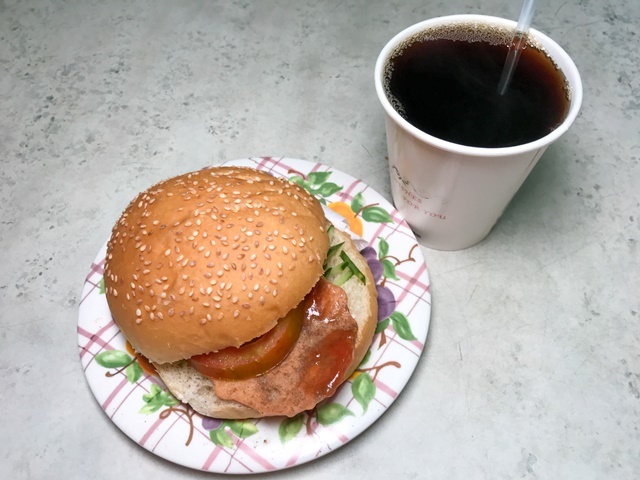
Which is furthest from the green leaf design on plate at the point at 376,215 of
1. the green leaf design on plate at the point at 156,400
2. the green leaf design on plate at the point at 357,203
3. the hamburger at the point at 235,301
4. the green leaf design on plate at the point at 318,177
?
the green leaf design on plate at the point at 156,400

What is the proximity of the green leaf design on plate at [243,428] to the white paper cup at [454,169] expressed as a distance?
2.04 feet

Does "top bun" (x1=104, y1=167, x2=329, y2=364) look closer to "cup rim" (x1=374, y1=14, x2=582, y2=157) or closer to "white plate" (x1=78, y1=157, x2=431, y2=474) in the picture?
"white plate" (x1=78, y1=157, x2=431, y2=474)

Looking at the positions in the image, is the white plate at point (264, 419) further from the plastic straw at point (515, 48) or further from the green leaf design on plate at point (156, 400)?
the plastic straw at point (515, 48)

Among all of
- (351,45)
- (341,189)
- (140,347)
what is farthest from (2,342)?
(351,45)

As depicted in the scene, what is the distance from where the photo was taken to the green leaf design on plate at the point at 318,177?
148 cm

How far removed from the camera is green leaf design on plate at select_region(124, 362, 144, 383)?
1.21 metres

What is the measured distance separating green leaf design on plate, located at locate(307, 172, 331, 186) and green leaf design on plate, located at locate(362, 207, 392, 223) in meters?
0.14

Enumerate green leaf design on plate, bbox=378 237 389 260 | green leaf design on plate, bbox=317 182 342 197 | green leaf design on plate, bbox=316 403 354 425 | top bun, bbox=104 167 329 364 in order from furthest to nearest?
green leaf design on plate, bbox=317 182 342 197
green leaf design on plate, bbox=378 237 389 260
green leaf design on plate, bbox=316 403 354 425
top bun, bbox=104 167 329 364

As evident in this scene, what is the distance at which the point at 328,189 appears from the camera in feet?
4.83

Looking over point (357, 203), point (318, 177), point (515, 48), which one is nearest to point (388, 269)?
point (357, 203)

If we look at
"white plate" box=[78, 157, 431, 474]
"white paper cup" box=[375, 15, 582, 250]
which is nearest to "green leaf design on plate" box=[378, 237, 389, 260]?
"white plate" box=[78, 157, 431, 474]

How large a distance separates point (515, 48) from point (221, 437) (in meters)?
1.02

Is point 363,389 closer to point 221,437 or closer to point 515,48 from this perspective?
point 221,437

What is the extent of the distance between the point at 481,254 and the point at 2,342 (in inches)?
48.1
